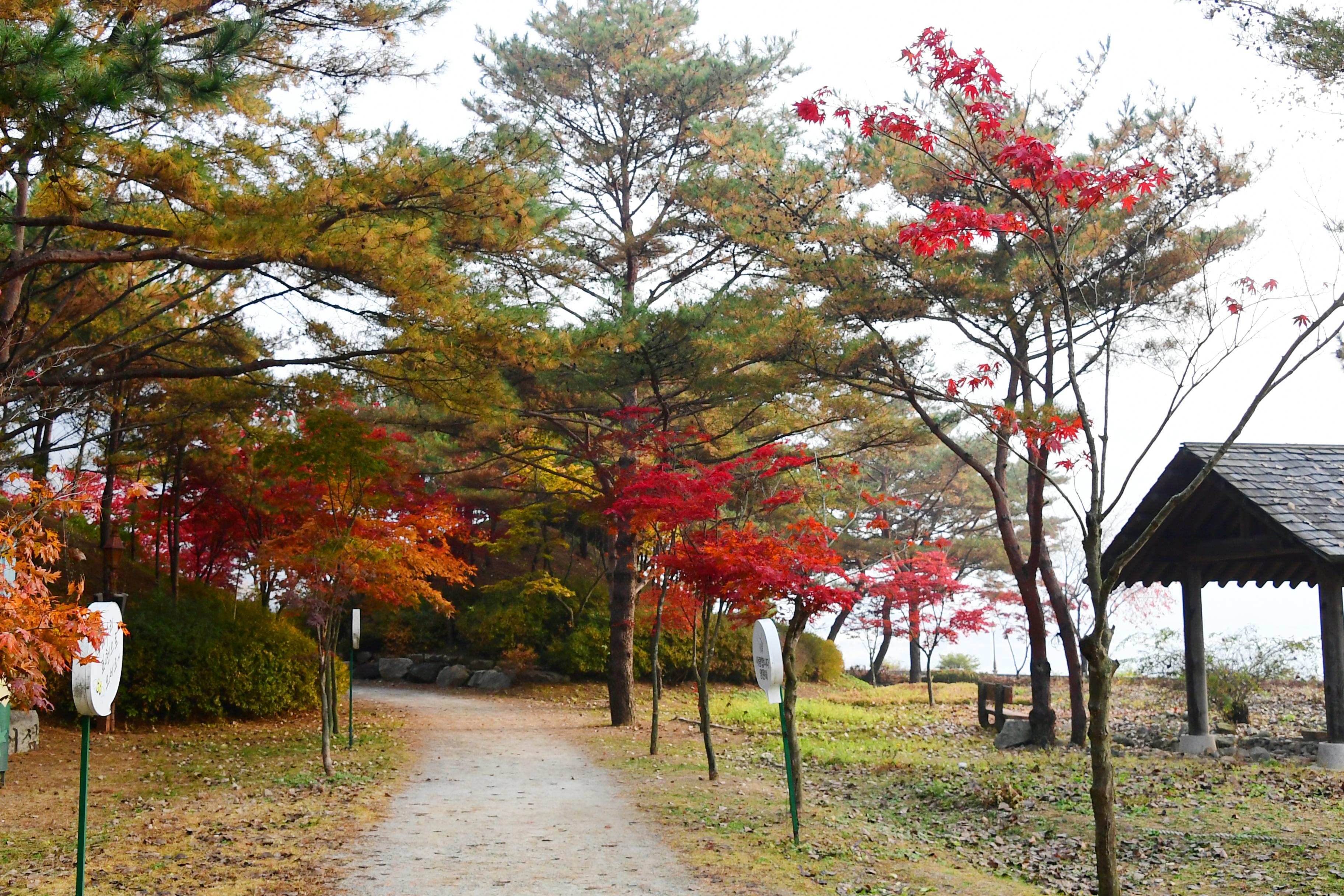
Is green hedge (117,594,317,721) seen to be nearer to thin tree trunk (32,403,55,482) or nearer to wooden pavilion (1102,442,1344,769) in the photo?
thin tree trunk (32,403,55,482)

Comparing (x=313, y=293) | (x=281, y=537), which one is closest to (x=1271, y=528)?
(x=313, y=293)

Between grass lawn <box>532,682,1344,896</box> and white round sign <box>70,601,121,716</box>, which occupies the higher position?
white round sign <box>70,601,121,716</box>

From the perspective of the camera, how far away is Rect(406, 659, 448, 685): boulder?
21.0 metres

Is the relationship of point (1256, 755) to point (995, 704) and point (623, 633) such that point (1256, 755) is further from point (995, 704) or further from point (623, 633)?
point (623, 633)

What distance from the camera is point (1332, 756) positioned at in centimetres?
1025

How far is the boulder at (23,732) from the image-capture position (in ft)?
35.2

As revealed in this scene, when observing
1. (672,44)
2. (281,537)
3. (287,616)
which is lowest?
(287,616)

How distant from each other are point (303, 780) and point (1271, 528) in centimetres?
968

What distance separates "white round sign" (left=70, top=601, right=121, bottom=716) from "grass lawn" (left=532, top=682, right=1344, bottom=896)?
3.32m

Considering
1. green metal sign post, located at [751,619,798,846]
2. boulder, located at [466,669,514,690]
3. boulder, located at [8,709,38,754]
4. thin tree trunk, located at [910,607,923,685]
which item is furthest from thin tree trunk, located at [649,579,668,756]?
thin tree trunk, located at [910,607,923,685]

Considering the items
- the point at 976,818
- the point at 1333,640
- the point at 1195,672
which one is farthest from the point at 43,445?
the point at 1333,640

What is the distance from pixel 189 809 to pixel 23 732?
4.30 metres

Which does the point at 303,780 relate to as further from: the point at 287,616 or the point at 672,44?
A: the point at 672,44

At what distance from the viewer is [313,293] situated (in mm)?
8945
